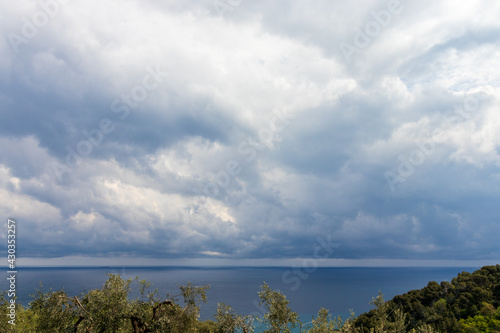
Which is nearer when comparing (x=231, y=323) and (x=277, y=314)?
(x=231, y=323)

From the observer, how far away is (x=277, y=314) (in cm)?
3038

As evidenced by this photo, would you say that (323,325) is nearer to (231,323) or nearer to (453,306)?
(231,323)

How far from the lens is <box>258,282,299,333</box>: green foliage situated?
30.1m

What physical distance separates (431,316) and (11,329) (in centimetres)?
7216

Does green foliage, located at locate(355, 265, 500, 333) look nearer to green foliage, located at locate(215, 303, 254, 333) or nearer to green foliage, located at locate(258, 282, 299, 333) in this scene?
green foliage, located at locate(258, 282, 299, 333)

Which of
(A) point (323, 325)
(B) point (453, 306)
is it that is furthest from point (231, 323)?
(B) point (453, 306)

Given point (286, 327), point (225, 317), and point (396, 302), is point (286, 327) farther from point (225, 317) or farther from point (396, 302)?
point (396, 302)

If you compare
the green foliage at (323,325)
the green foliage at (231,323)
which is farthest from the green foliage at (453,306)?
the green foliage at (231,323)

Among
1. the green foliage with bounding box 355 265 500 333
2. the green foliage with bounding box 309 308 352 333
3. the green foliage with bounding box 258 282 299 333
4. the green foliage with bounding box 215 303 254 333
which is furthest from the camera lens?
the green foliage with bounding box 355 265 500 333

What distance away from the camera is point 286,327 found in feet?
98.5

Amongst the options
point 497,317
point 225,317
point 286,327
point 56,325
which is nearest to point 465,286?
point 497,317

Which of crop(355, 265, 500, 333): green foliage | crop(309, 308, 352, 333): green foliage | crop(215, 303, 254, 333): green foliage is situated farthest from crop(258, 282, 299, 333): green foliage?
crop(355, 265, 500, 333): green foliage

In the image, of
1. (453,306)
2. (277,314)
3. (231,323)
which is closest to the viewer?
(231,323)

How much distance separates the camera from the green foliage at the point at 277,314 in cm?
3011
